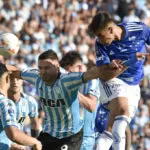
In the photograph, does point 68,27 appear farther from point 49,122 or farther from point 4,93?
point 4,93

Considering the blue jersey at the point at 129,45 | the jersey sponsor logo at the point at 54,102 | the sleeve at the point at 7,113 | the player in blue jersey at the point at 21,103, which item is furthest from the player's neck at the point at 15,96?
the sleeve at the point at 7,113

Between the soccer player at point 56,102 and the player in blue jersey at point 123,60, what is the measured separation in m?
0.44

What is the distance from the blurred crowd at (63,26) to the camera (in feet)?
56.2

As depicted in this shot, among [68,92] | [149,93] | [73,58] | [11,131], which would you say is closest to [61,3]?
[149,93]

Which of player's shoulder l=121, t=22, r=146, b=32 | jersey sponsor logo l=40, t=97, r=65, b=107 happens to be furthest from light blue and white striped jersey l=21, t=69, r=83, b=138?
player's shoulder l=121, t=22, r=146, b=32

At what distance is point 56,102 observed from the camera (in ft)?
28.1

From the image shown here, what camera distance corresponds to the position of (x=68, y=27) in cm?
1917

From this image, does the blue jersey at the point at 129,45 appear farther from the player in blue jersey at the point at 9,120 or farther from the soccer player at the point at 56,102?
the player in blue jersey at the point at 9,120

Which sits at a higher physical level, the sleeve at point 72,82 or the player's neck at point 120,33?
the player's neck at point 120,33

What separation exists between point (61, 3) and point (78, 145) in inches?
449

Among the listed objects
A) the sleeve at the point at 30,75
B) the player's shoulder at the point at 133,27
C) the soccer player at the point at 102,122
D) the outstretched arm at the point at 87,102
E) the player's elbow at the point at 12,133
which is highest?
the player's shoulder at the point at 133,27

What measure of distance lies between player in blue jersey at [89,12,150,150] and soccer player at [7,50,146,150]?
0.44 m

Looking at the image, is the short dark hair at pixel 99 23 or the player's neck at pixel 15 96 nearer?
the short dark hair at pixel 99 23

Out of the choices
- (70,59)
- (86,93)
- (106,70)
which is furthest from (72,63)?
(106,70)
